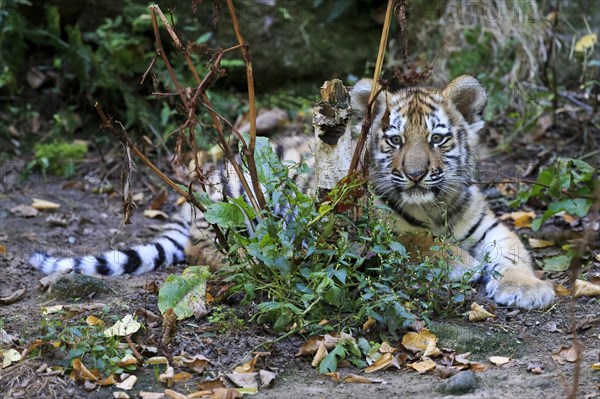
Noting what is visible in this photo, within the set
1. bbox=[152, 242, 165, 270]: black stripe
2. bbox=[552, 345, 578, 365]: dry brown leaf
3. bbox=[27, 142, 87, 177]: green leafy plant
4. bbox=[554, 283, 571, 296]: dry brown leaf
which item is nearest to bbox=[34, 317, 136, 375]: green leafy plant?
bbox=[152, 242, 165, 270]: black stripe

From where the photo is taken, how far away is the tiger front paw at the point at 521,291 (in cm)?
408

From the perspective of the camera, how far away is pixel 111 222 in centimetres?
606

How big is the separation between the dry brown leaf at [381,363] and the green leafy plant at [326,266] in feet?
0.53

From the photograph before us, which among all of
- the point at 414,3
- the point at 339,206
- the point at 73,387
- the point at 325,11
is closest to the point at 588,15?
the point at 414,3

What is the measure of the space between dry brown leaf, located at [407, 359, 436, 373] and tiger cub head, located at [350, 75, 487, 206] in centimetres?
132

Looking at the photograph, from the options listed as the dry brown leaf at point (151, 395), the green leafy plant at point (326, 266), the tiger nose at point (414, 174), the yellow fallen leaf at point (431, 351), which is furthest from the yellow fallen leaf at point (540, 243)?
the dry brown leaf at point (151, 395)

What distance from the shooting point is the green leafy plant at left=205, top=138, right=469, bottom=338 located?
3574 millimetres

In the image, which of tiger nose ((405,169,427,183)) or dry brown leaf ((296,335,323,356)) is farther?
tiger nose ((405,169,427,183))

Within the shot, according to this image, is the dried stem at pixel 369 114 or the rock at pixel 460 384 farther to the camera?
the dried stem at pixel 369 114

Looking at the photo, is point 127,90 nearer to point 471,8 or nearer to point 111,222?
point 111,222

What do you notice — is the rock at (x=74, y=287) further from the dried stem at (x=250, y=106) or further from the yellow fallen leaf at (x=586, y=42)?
the yellow fallen leaf at (x=586, y=42)

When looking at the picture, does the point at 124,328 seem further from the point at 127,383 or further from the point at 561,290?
the point at 561,290

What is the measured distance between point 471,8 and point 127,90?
3.27 metres

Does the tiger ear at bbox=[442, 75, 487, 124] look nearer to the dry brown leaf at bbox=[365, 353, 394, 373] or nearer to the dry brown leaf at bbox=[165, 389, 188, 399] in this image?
the dry brown leaf at bbox=[365, 353, 394, 373]
